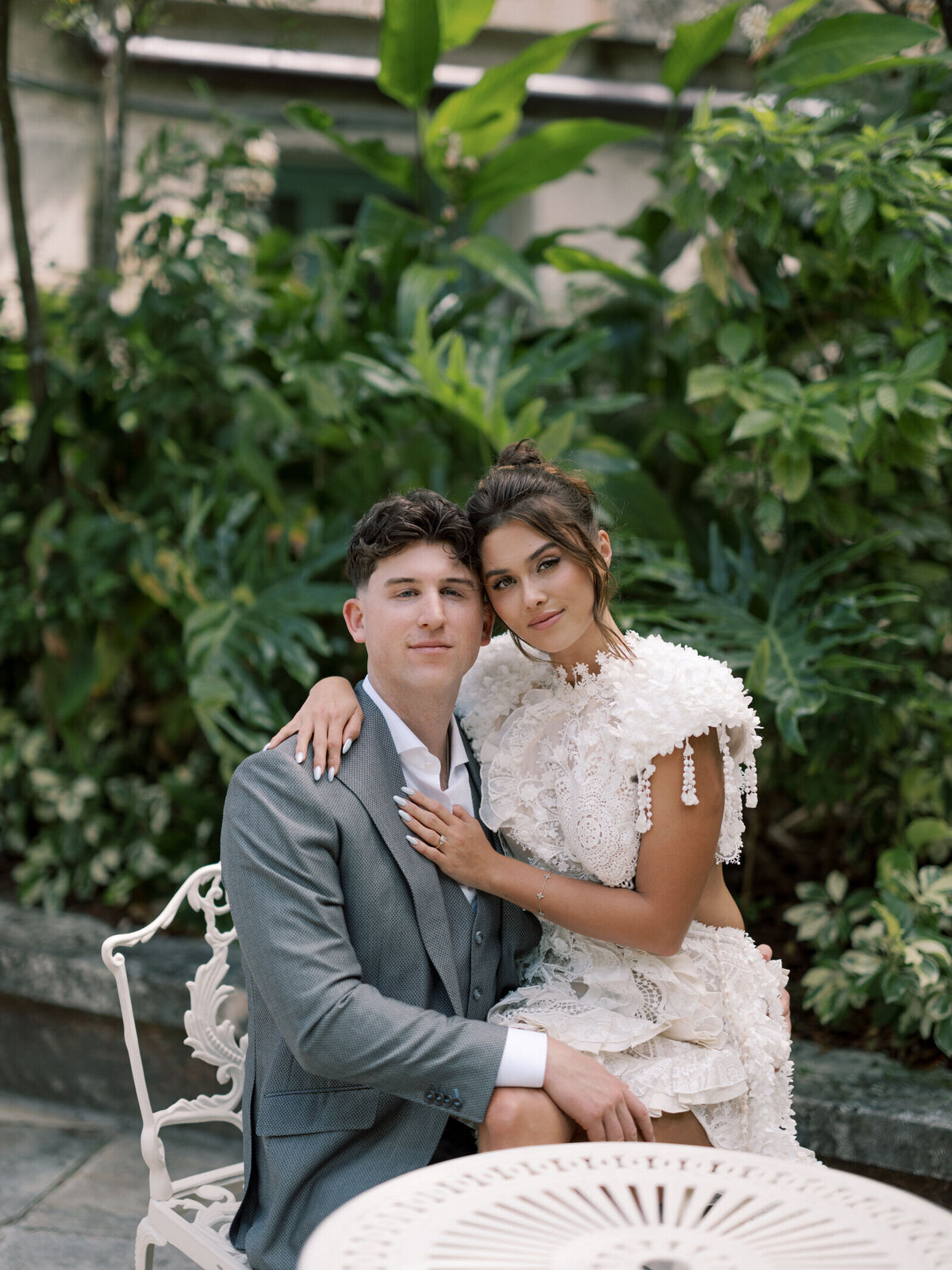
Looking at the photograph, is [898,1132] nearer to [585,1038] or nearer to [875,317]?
[585,1038]

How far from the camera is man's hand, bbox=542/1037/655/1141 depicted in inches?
65.8

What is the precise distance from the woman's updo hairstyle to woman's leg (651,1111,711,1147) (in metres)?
0.75

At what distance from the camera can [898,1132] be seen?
2.38 m

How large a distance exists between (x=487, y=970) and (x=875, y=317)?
213cm

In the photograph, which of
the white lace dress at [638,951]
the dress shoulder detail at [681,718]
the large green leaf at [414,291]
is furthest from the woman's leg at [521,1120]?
the large green leaf at [414,291]

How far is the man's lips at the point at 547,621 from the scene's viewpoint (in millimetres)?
1933

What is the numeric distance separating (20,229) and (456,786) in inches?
103

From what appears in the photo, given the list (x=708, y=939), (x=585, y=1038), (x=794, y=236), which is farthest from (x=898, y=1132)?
(x=794, y=236)

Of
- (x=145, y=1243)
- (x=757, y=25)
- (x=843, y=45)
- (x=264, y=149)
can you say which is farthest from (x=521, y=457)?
(x=264, y=149)

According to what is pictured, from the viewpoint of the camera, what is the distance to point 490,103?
143 inches

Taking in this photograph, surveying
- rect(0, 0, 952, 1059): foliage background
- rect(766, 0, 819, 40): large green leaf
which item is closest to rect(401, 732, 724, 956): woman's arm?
rect(0, 0, 952, 1059): foliage background

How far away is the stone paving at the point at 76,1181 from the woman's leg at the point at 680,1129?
4.38ft

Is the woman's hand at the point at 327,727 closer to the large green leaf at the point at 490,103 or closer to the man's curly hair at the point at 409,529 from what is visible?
the man's curly hair at the point at 409,529

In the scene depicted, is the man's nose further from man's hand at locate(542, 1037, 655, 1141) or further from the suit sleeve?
man's hand at locate(542, 1037, 655, 1141)
